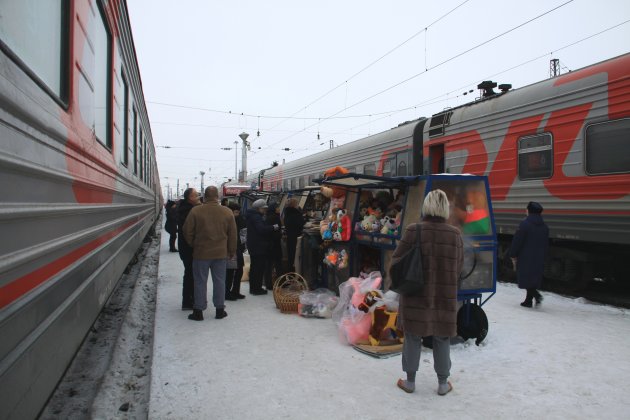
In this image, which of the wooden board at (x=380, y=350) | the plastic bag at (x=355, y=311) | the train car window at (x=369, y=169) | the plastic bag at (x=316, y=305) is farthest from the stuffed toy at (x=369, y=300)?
the train car window at (x=369, y=169)

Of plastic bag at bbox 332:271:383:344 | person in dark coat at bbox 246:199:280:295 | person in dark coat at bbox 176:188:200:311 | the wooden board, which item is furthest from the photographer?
person in dark coat at bbox 246:199:280:295

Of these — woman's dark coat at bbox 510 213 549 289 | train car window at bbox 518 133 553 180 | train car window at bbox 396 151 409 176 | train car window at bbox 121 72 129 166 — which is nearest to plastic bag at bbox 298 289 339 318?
woman's dark coat at bbox 510 213 549 289

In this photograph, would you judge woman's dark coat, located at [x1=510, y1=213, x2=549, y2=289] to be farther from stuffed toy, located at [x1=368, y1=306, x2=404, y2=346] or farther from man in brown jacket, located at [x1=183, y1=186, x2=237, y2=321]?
→ man in brown jacket, located at [x1=183, y1=186, x2=237, y2=321]

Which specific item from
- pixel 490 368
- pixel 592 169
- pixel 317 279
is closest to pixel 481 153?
pixel 592 169

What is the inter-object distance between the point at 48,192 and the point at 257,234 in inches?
166

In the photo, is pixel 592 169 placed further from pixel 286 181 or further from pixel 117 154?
pixel 286 181

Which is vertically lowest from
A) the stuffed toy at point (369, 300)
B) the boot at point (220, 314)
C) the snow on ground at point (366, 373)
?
the snow on ground at point (366, 373)

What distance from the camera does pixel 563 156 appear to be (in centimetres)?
644

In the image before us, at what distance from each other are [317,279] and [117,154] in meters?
3.05

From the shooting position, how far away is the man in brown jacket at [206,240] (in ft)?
16.5

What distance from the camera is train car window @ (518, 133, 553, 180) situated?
6672 millimetres

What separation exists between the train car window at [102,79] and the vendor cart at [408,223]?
2465 millimetres

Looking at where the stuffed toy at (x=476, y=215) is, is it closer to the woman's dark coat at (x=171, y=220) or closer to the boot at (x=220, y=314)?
the boot at (x=220, y=314)

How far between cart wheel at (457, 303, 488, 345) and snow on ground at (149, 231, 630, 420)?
0.10 meters
